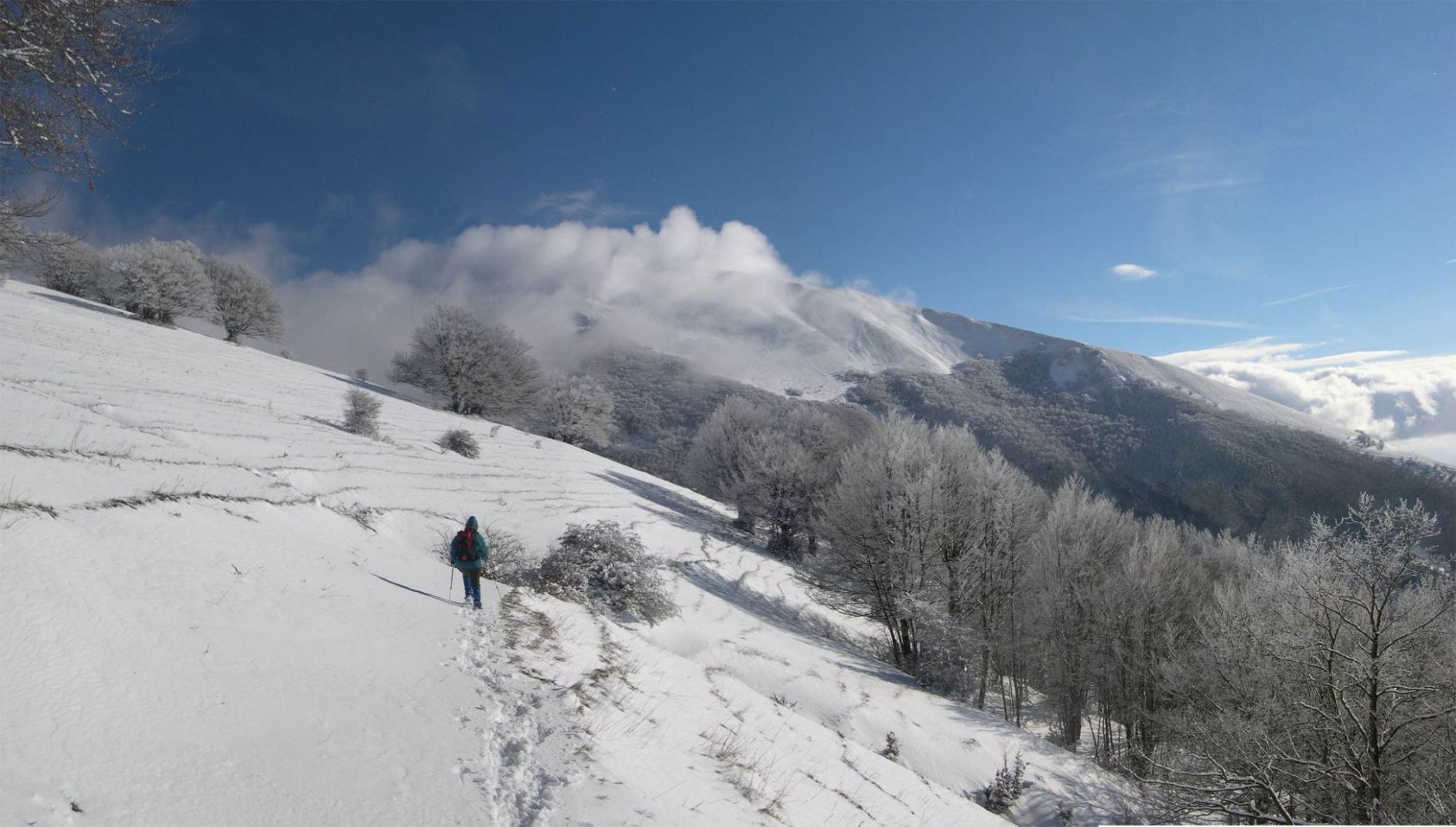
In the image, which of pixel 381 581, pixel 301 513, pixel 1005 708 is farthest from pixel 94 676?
pixel 1005 708

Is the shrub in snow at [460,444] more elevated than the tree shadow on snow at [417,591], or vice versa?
the shrub in snow at [460,444]

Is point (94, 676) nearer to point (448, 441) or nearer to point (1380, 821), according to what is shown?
point (1380, 821)

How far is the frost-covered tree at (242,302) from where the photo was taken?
3891 centimetres

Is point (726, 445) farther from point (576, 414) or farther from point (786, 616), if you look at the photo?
point (786, 616)

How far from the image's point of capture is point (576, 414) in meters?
46.5

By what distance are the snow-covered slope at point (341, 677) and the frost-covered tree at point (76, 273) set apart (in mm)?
28921

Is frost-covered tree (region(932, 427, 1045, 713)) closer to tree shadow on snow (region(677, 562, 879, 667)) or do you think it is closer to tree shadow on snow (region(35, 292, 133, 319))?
tree shadow on snow (region(677, 562, 879, 667))

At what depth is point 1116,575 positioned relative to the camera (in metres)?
18.4

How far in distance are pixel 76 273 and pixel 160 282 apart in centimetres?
1226

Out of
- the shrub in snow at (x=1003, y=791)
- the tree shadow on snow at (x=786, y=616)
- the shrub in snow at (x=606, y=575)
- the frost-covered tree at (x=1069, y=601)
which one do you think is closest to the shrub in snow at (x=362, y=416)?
the shrub in snow at (x=606, y=575)

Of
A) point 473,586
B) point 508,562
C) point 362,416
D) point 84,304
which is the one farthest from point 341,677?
point 84,304

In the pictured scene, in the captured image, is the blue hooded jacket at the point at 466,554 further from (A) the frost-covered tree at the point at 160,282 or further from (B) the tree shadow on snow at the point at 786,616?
(A) the frost-covered tree at the point at 160,282

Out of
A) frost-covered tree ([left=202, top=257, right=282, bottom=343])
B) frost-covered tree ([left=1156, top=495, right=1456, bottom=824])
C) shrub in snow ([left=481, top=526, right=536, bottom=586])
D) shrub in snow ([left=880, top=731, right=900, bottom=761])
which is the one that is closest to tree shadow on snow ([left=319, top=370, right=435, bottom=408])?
frost-covered tree ([left=202, top=257, right=282, bottom=343])

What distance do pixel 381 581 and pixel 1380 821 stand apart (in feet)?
54.7
